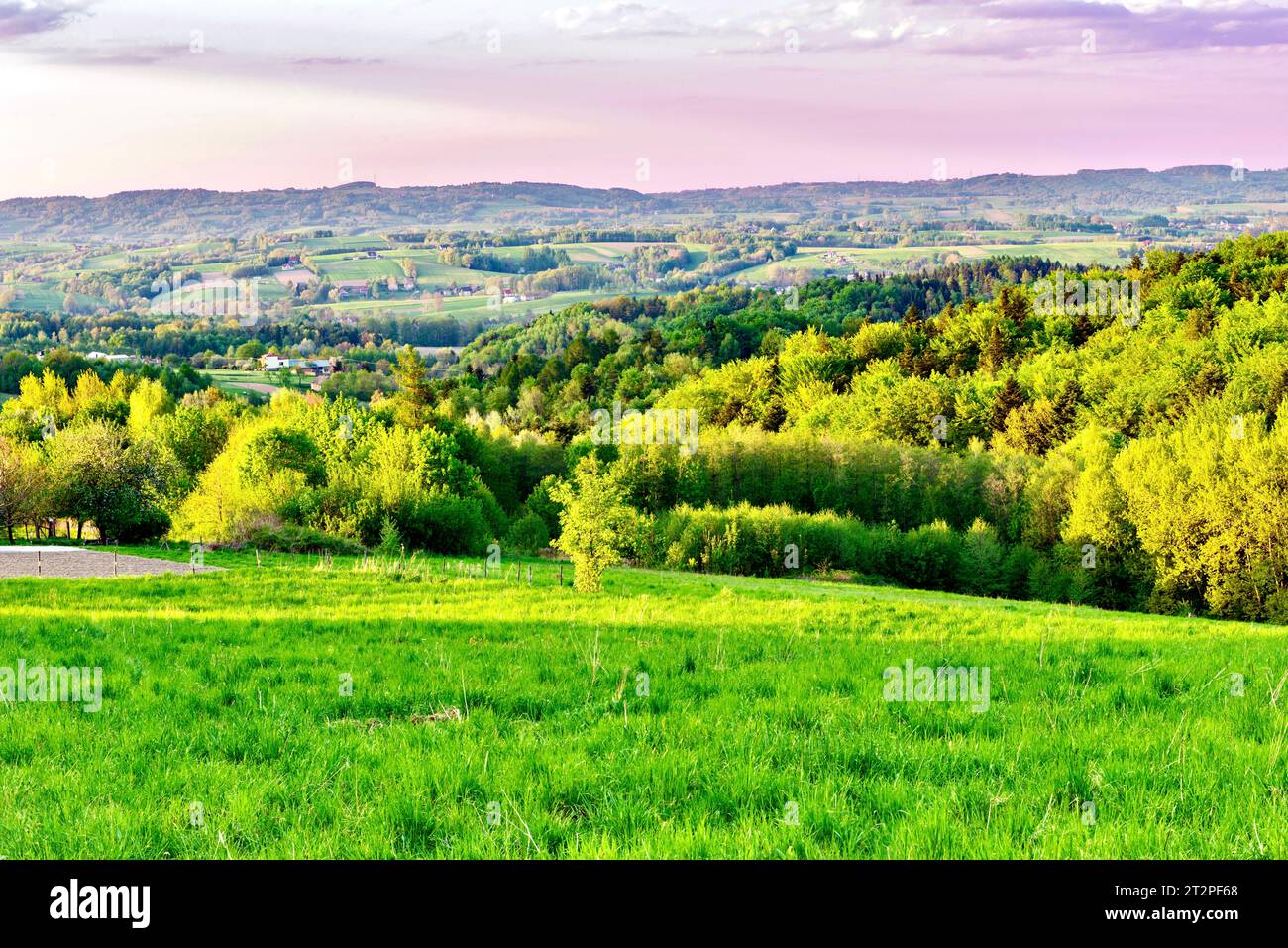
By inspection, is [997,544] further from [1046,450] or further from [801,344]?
[801,344]

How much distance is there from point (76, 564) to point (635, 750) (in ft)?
132

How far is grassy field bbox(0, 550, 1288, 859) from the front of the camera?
5641 mm

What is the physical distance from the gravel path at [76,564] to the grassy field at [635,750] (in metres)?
24.7

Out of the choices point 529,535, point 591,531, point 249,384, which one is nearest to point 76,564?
point 591,531

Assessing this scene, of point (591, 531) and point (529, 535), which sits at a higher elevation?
point (591, 531)

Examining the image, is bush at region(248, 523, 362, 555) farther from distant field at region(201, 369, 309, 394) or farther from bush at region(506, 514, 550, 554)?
distant field at region(201, 369, 309, 394)

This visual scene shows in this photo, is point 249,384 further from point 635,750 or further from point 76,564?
point 635,750

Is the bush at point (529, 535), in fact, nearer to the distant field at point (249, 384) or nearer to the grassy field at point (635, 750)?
the grassy field at point (635, 750)

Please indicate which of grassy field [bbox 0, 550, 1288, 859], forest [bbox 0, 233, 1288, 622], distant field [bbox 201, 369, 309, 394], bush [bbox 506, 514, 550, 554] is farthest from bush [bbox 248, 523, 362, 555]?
distant field [bbox 201, 369, 309, 394]

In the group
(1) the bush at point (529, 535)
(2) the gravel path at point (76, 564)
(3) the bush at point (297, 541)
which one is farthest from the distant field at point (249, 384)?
(2) the gravel path at point (76, 564)

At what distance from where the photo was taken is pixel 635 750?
7449 mm

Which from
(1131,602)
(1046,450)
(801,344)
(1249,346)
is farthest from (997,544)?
(801,344)

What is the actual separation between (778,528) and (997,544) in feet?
55.7
